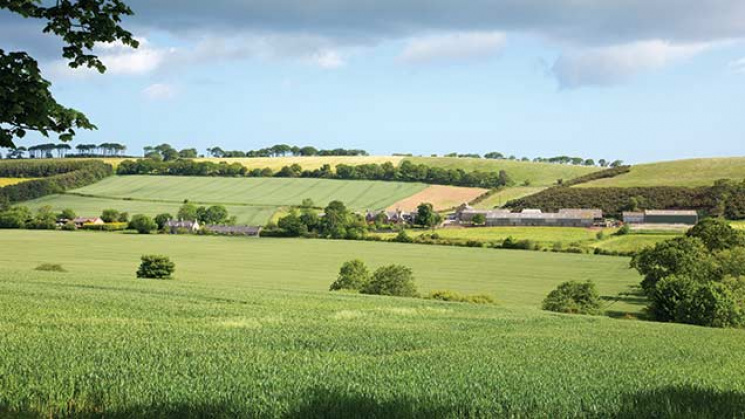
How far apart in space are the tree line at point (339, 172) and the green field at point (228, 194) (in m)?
5.92

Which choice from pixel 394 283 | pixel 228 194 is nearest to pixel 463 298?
pixel 394 283

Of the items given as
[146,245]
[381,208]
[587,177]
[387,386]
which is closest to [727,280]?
[387,386]

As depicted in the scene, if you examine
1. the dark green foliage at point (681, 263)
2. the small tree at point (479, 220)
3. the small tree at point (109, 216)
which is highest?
the small tree at point (109, 216)

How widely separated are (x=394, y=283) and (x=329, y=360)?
46.7 meters

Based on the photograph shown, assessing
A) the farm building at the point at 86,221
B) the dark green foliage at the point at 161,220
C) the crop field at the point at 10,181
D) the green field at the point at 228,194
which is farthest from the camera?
the crop field at the point at 10,181

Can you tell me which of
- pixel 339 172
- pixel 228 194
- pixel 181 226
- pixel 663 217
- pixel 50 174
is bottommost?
pixel 181 226

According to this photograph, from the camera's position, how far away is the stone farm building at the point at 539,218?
127 metres

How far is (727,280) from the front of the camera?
62.9m

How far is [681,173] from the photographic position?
6467 inches

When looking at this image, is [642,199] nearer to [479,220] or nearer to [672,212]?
[672,212]

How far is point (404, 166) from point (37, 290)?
512 feet

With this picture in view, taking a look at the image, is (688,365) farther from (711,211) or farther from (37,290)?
(711,211)

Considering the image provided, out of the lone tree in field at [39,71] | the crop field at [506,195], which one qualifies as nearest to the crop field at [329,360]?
the lone tree in field at [39,71]

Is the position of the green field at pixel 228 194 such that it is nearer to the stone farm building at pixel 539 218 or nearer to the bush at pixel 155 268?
the stone farm building at pixel 539 218
